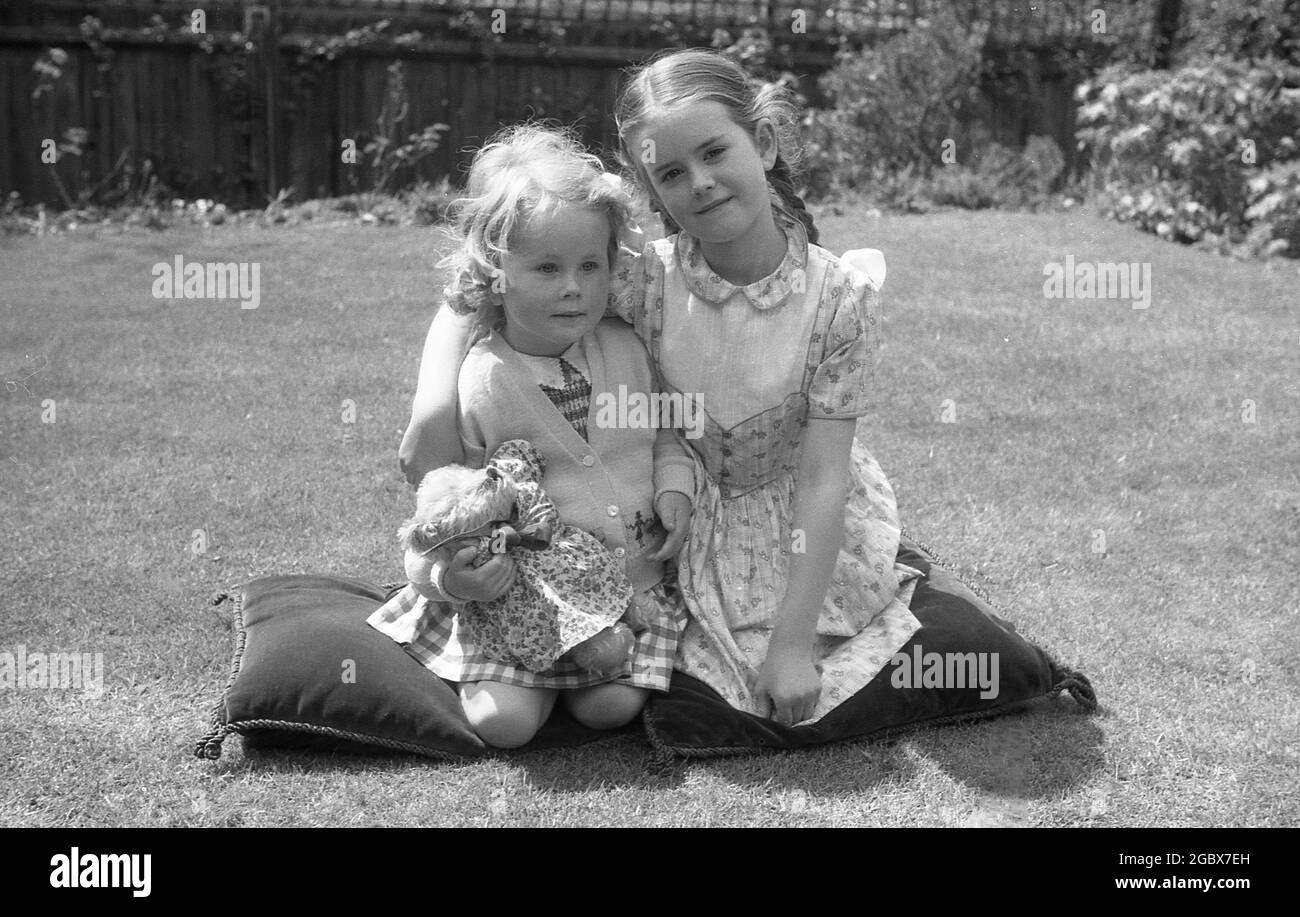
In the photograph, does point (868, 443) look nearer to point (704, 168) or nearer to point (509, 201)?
point (704, 168)

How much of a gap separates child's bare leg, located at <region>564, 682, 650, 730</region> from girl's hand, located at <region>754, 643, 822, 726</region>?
0.30 m

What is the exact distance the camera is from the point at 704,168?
334 cm

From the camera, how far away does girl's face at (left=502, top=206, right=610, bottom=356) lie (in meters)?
3.24

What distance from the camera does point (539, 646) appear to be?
128 inches

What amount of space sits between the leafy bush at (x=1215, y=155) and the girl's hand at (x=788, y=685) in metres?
6.24

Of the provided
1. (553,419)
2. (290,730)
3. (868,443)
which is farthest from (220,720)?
(868,443)

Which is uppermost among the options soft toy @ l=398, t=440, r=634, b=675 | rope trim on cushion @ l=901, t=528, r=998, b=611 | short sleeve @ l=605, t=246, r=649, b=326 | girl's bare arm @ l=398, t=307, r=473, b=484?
short sleeve @ l=605, t=246, r=649, b=326

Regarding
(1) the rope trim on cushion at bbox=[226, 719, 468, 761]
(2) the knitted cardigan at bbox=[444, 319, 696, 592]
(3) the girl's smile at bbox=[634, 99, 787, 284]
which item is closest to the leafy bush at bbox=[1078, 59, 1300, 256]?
(3) the girl's smile at bbox=[634, 99, 787, 284]

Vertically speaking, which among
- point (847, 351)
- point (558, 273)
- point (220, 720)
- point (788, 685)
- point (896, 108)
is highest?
point (558, 273)

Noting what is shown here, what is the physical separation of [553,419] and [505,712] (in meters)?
0.71

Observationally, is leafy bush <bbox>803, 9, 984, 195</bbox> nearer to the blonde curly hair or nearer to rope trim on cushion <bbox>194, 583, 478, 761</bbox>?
the blonde curly hair

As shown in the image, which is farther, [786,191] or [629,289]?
[786,191]

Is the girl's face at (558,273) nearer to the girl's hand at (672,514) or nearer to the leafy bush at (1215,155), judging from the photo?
the girl's hand at (672,514)

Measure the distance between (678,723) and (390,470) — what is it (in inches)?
91.2
